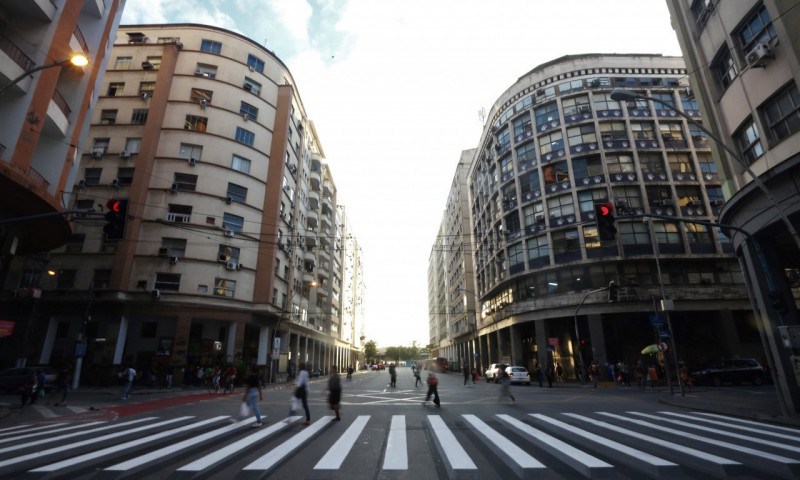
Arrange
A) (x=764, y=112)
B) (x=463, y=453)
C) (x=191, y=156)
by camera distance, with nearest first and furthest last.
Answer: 1. (x=463, y=453)
2. (x=764, y=112)
3. (x=191, y=156)

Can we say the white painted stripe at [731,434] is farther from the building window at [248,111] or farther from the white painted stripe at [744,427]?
the building window at [248,111]

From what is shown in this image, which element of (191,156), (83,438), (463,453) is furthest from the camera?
(191,156)

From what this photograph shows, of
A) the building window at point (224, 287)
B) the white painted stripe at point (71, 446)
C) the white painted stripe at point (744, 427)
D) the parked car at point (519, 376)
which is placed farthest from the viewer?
the parked car at point (519, 376)

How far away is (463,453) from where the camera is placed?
8000 mm

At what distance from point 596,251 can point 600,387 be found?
40.6 feet

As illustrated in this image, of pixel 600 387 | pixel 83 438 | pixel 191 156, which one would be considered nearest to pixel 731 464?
pixel 83 438

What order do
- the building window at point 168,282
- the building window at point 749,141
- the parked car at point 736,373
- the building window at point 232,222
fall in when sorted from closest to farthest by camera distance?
the building window at point 749,141 < the parked car at point 736,373 < the building window at point 168,282 < the building window at point 232,222

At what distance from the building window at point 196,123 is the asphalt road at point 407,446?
25959 mm

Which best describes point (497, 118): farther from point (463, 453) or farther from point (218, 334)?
point (463, 453)

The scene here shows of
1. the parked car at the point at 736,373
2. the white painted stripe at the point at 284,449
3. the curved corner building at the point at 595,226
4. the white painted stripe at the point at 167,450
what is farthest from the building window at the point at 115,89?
the parked car at the point at 736,373

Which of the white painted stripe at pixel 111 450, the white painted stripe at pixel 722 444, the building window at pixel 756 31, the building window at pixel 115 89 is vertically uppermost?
the building window at pixel 115 89

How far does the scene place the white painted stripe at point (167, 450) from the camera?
23.3 feet

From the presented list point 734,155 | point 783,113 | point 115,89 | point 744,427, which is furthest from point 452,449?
point 115,89

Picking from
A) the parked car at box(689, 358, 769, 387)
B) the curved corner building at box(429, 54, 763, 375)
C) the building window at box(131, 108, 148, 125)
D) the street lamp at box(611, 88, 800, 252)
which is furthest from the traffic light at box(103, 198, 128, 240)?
the parked car at box(689, 358, 769, 387)
